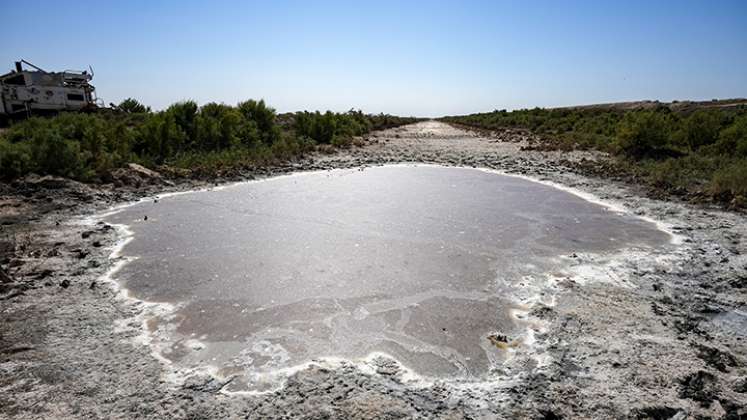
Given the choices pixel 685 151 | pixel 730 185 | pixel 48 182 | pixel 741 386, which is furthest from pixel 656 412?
pixel 685 151

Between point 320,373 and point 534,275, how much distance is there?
3.09 metres

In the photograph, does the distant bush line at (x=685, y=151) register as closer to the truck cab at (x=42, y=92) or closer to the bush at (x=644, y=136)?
the bush at (x=644, y=136)

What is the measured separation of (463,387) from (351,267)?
265 cm

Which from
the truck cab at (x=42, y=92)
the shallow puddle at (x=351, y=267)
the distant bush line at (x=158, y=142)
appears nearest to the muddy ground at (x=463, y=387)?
the shallow puddle at (x=351, y=267)

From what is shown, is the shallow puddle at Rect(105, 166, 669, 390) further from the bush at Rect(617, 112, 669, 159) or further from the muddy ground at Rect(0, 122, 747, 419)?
the bush at Rect(617, 112, 669, 159)

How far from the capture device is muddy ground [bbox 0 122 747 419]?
9.77 ft

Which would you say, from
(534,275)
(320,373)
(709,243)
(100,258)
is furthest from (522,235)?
(100,258)

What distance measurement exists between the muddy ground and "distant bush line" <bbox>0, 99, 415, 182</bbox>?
4.28 metres

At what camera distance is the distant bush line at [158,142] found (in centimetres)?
985

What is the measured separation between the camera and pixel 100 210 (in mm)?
8430

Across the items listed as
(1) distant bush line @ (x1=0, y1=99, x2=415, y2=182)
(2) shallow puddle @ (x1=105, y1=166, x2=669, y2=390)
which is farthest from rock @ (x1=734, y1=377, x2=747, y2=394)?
(1) distant bush line @ (x1=0, y1=99, x2=415, y2=182)

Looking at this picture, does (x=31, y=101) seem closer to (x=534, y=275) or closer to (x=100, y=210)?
(x=100, y=210)

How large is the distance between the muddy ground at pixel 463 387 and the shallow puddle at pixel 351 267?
0.27 meters

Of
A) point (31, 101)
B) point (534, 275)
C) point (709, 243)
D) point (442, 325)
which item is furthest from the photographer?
point (31, 101)
